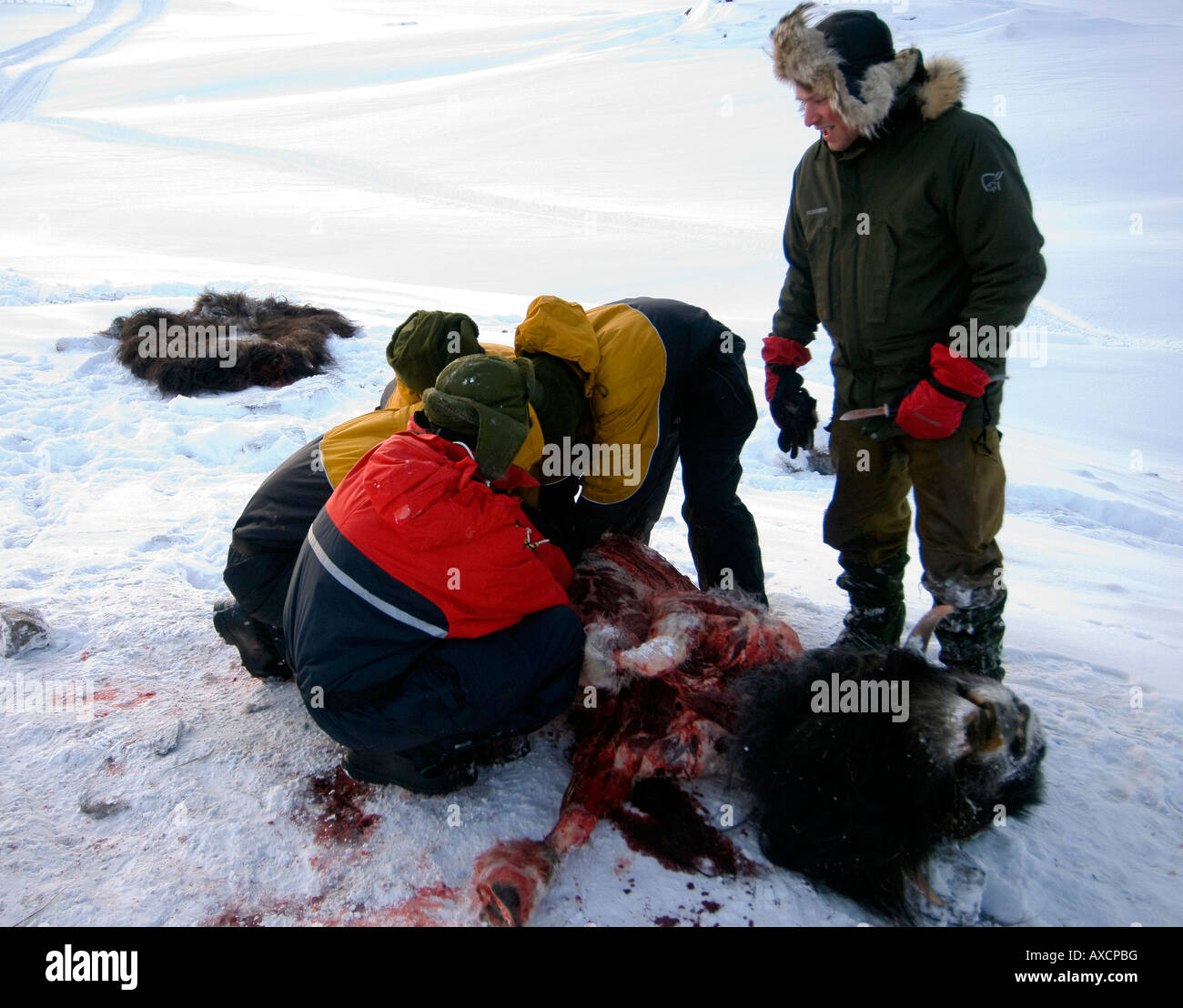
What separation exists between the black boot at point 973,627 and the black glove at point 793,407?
29.1 inches

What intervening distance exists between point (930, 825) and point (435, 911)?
122 centimetres

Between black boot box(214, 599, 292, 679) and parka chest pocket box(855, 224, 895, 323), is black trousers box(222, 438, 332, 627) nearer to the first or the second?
→ black boot box(214, 599, 292, 679)

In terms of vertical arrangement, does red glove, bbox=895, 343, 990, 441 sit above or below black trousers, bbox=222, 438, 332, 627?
above

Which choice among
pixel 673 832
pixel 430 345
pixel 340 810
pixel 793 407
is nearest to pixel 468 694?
pixel 340 810

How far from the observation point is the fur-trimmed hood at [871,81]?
7.70 feet

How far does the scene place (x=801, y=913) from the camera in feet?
6.73

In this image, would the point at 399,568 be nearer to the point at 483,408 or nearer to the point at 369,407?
the point at 483,408

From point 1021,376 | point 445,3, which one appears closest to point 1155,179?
point 1021,376

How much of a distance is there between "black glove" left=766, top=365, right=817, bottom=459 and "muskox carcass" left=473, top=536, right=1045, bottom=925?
0.87m

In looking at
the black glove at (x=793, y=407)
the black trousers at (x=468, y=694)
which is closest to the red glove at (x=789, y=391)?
the black glove at (x=793, y=407)

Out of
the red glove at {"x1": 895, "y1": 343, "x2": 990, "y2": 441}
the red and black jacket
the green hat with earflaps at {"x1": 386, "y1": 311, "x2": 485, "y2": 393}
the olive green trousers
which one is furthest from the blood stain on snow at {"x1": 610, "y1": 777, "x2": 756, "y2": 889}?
the green hat with earflaps at {"x1": 386, "y1": 311, "x2": 485, "y2": 393}

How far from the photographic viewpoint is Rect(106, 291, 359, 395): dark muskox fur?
19.9ft

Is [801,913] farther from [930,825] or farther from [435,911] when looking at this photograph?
[435,911]

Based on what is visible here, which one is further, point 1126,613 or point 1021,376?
point 1021,376
